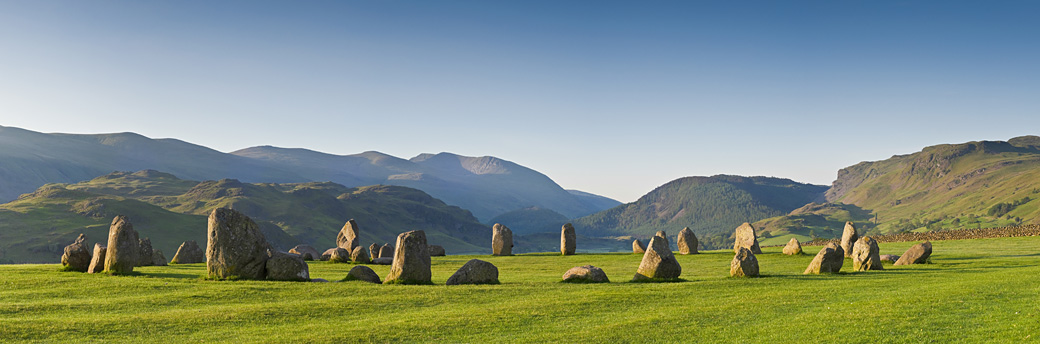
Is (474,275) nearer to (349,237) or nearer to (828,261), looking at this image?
(828,261)

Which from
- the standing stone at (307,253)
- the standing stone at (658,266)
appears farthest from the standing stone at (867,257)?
the standing stone at (307,253)

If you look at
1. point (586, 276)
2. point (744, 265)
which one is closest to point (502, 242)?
point (586, 276)

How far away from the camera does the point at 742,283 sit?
→ 26.8m

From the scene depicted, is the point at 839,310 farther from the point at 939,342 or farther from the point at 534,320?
the point at 534,320

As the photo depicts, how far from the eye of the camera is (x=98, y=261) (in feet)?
97.5

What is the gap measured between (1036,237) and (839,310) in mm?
47719

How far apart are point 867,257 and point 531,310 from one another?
911 inches

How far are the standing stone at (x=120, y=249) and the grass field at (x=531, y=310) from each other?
1.02 metres

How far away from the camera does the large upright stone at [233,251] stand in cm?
2673

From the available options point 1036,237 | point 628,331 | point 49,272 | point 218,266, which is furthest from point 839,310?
point 1036,237

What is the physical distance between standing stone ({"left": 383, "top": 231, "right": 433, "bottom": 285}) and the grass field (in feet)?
6.02

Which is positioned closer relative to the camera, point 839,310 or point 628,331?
point 628,331

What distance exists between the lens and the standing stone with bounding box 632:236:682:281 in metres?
28.3

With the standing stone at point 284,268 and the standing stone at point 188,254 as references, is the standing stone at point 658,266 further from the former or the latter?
the standing stone at point 188,254
